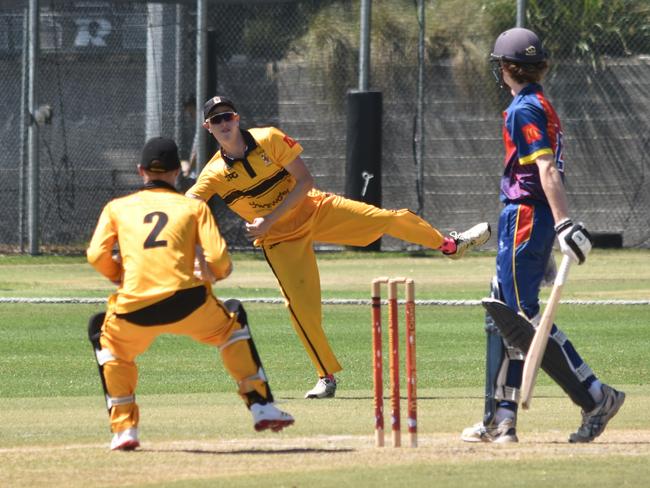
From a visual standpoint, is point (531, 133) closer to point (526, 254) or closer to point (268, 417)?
point (526, 254)

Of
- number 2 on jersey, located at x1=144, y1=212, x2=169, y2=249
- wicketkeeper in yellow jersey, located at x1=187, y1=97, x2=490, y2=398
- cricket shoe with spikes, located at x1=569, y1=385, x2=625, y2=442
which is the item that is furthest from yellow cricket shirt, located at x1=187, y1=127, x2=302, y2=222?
cricket shoe with spikes, located at x1=569, y1=385, x2=625, y2=442

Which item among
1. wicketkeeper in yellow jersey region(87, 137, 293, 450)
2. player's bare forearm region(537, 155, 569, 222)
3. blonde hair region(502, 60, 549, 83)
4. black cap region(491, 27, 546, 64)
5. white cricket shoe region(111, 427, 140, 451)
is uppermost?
black cap region(491, 27, 546, 64)

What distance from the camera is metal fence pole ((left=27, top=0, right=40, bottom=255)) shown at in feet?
70.2

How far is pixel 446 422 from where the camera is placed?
835 centimetres

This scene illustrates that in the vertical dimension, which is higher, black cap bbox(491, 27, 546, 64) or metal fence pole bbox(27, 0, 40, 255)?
black cap bbox(491, 27, 546, 64)

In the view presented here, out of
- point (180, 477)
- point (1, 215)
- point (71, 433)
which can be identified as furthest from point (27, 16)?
point (180, 477)

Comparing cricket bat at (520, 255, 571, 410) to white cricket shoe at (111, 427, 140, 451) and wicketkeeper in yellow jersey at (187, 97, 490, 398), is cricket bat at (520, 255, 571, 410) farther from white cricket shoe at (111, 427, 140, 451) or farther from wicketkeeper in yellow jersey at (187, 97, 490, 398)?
wicketkeeper in yellow jersey at (187, 97, 490, 398)

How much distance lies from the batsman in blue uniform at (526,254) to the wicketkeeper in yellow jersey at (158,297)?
1154 millimetres

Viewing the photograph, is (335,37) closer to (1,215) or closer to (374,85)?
(374,85)

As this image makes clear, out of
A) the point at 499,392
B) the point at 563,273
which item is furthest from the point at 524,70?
the point at 499,392

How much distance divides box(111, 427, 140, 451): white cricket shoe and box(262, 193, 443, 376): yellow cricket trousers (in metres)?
2.47

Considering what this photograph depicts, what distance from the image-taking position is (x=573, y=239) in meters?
7.09

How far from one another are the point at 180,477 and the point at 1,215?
16665 millimetres

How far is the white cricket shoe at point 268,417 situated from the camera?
7.17m
